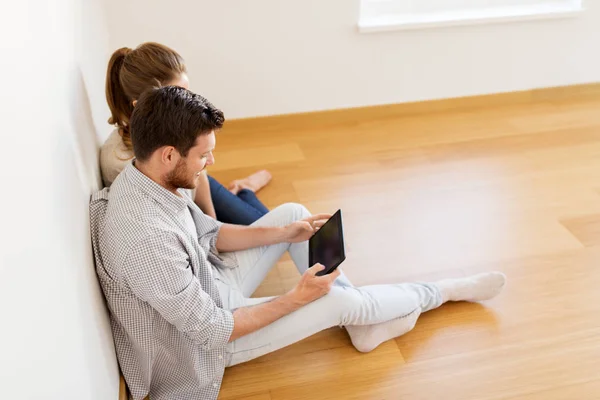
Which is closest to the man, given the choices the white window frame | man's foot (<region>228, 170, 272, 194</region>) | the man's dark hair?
the man's dark hair

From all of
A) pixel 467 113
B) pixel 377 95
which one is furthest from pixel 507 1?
pixel 377 95

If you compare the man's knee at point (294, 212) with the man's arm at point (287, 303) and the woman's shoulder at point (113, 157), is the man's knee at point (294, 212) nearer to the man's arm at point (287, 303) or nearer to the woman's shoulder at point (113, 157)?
the man's arm at point (287, 303)

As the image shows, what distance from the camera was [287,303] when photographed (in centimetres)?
171

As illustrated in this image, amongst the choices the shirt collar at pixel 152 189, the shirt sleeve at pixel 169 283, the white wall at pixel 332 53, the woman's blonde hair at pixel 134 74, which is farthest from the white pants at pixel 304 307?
the white wall at pixel 332 53

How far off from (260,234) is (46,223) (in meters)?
0.82

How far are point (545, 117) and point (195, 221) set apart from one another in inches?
79.5

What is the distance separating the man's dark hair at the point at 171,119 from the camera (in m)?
1.45

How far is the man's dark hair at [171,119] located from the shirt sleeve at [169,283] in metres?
0.21

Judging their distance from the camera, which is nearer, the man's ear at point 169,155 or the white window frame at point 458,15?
the man's ear at point 169,155

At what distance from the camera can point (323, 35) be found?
293 centimetres

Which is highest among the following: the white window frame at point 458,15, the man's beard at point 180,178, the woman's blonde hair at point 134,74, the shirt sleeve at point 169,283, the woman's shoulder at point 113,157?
the woman's blonde hair at point 134,74

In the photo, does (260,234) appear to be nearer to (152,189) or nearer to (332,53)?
(152,189)

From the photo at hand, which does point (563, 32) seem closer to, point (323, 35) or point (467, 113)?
point (467, 113)

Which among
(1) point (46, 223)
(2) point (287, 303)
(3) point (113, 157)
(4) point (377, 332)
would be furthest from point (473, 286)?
(1) point (46, 223)
